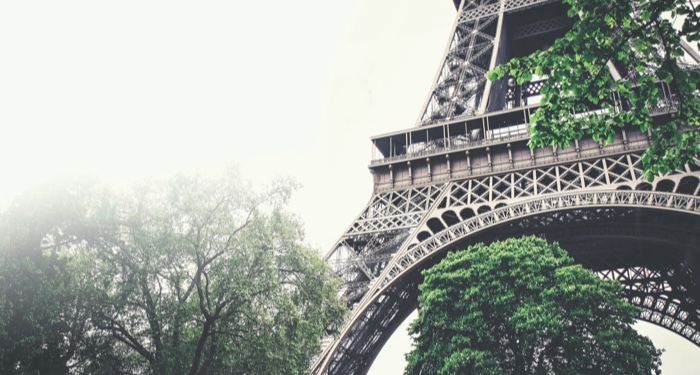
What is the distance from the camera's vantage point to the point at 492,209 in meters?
22.5

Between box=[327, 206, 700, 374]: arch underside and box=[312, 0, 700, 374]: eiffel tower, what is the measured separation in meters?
0.06

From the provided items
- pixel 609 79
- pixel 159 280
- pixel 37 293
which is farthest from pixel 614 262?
pixel 37 293

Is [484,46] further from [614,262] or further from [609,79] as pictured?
[609,79]

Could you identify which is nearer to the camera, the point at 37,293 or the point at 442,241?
the point at 37,293

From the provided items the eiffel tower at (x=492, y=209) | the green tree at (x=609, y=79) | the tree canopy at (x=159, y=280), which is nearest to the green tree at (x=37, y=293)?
the tree canopy at (x=159, y=280)

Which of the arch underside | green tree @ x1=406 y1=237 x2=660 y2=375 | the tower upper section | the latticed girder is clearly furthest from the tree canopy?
the tower upper section

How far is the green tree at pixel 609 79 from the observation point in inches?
295

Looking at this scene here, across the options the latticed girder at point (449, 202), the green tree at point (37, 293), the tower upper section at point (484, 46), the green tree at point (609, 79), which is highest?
the tower upper section at point (484, 46)

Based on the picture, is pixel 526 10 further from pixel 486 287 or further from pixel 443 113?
pixel 486 287

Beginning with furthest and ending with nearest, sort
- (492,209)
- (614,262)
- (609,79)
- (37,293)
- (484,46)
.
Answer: (484,46) → (614,262) → (492,209) → (37,293) → (609,79)

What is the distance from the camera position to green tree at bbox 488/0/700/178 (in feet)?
24.6

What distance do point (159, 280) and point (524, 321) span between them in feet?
37.5

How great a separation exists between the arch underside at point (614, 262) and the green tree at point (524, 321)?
301cm

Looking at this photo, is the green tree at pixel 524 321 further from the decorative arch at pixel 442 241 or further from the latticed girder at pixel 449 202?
the latticed girder at pixel 449 202
